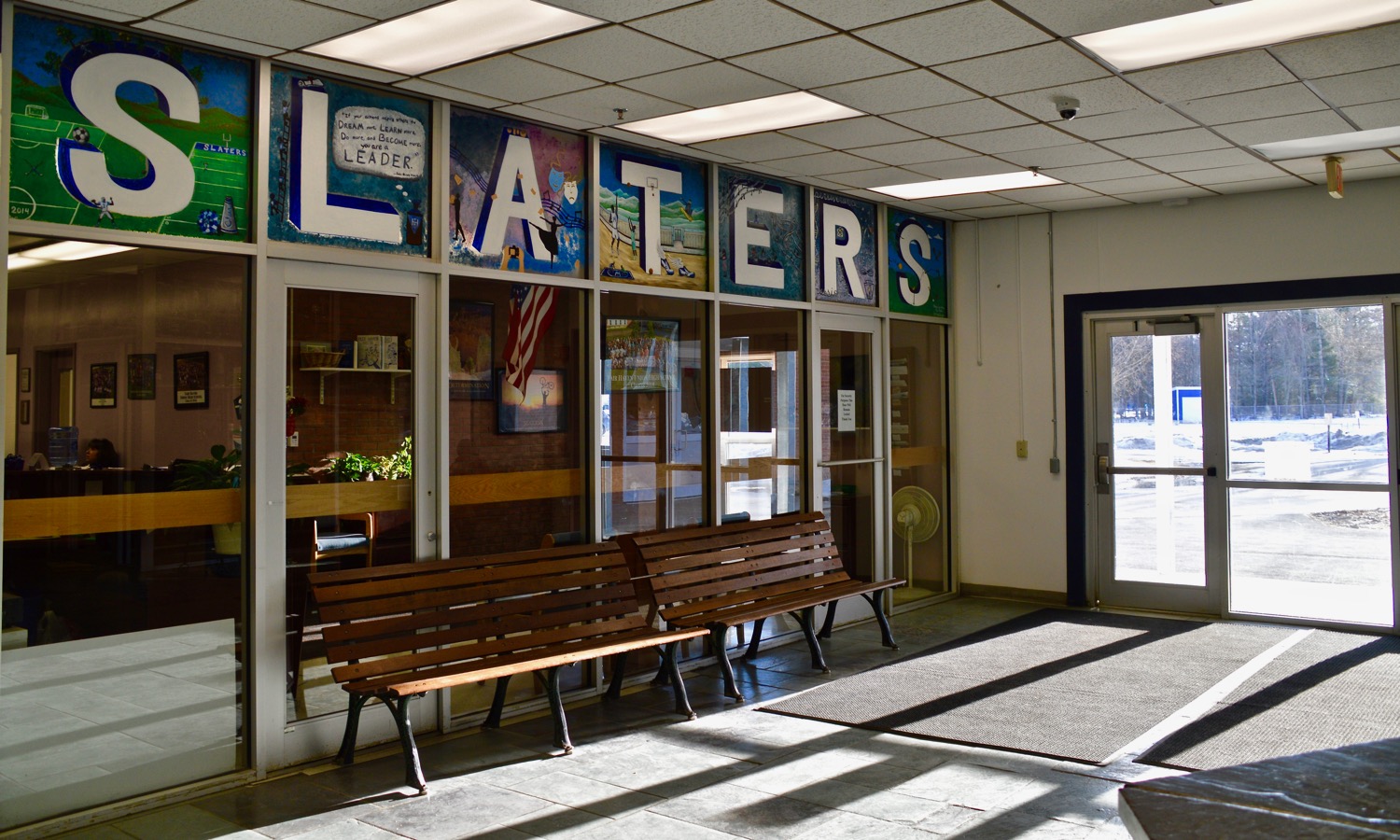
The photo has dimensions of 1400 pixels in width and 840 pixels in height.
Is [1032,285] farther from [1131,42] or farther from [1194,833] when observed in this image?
[1194,833]

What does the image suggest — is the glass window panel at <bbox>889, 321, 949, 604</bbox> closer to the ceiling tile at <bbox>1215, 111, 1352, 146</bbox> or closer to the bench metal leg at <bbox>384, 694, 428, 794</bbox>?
the ceiling tile at <bbox>1215, 111, 1352, 146</bbox>

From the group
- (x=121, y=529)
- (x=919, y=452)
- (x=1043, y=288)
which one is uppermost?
(x=1043, y=288)

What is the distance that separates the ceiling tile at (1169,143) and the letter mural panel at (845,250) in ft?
6.17

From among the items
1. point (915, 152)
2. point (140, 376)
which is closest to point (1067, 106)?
point (915, 152)

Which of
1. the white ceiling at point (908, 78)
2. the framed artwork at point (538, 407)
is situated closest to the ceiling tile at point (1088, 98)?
the white ceiling at point (908, 78)

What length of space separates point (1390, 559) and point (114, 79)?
7.35 m

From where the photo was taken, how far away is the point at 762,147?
20.0 ft

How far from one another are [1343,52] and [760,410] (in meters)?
3.53

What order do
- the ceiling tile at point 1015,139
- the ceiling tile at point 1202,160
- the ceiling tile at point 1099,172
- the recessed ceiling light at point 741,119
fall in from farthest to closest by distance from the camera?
the ceiling tile at point 1099,172 → the ceiling tile at point 1202,160 → the ceiling tile at point 1015,139 → the recessed ceiling light at point 741,119

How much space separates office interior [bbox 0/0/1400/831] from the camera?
Answer: 3.96m

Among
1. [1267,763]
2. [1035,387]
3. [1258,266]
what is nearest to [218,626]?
[1267,763]

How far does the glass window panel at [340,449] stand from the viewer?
14.9 feet

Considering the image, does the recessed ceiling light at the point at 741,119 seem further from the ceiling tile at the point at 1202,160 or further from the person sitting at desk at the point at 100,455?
the person sitting at desk at the point at 100,455

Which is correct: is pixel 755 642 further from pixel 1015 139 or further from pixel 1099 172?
pixel 1099 172
